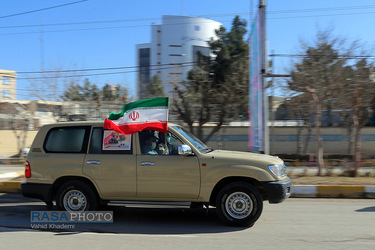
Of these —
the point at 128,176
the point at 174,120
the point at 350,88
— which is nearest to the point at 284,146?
the point at 174,120

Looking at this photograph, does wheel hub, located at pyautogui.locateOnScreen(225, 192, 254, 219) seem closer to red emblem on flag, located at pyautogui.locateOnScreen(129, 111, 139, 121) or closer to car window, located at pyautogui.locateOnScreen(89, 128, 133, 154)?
car window, located at pyautogui.locateOnScreen(89, 128, 133, 154)

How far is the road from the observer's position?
16.9 feet

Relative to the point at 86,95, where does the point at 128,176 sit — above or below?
below

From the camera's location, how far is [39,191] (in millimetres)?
6648

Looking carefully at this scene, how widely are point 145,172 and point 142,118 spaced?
3.28ft

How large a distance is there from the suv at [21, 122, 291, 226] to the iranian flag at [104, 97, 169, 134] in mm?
142

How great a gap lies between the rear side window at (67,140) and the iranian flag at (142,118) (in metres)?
0.57

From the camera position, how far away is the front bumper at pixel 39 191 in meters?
6.62

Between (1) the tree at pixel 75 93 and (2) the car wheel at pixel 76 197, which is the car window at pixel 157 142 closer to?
(2) the car wheel at pixel 76 197

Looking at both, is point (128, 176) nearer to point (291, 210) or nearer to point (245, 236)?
point (245, 236)

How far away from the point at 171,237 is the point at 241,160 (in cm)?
175

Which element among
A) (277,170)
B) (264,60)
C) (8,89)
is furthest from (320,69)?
(8,89)

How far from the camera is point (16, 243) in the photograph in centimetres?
521

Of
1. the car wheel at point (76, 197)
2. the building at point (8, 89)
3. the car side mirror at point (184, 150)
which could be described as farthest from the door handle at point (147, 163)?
→ the building at point (8, 89)
